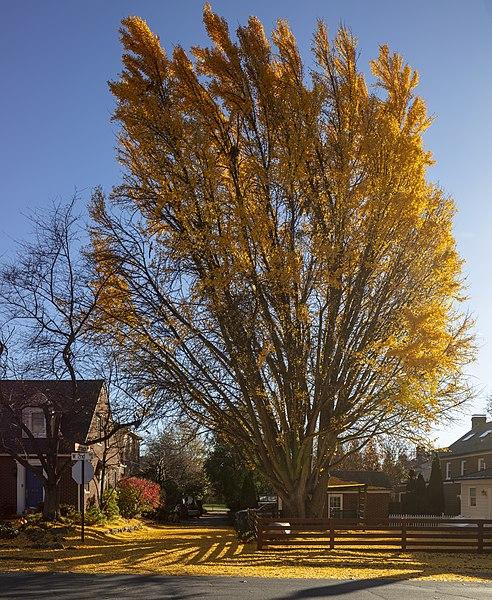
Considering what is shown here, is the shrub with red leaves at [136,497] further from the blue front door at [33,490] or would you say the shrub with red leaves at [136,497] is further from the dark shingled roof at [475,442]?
the dark shingled roof at [475,442]

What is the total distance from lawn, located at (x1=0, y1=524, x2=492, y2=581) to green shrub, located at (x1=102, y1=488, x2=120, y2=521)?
11.4 metres

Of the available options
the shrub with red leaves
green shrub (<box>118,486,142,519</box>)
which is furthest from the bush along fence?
the shrub with red leaves

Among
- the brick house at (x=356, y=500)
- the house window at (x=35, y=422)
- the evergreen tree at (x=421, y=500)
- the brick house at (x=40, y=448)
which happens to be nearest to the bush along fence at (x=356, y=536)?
the brick house at (x=40, y=448)

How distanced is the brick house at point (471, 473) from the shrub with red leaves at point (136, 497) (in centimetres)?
1693

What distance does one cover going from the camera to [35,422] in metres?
36.7

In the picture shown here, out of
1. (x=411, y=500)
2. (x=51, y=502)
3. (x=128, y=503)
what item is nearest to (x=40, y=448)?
(x=51, y=502)

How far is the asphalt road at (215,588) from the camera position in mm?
13320

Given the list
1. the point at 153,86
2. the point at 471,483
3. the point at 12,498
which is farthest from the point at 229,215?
the point at 471,483

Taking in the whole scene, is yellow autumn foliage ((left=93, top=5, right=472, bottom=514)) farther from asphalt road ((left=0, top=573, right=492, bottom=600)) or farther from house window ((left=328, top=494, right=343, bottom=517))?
house window ((left=328, top=494, right=343, bottom=517))

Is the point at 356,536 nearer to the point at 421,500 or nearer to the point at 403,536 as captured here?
the point at 403,536

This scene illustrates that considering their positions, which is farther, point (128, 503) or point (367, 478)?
point (367, 478)

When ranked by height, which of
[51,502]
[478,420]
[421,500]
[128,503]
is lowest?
[421,500]

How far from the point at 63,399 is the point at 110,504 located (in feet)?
31.5

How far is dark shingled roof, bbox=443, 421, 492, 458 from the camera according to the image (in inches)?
2071
